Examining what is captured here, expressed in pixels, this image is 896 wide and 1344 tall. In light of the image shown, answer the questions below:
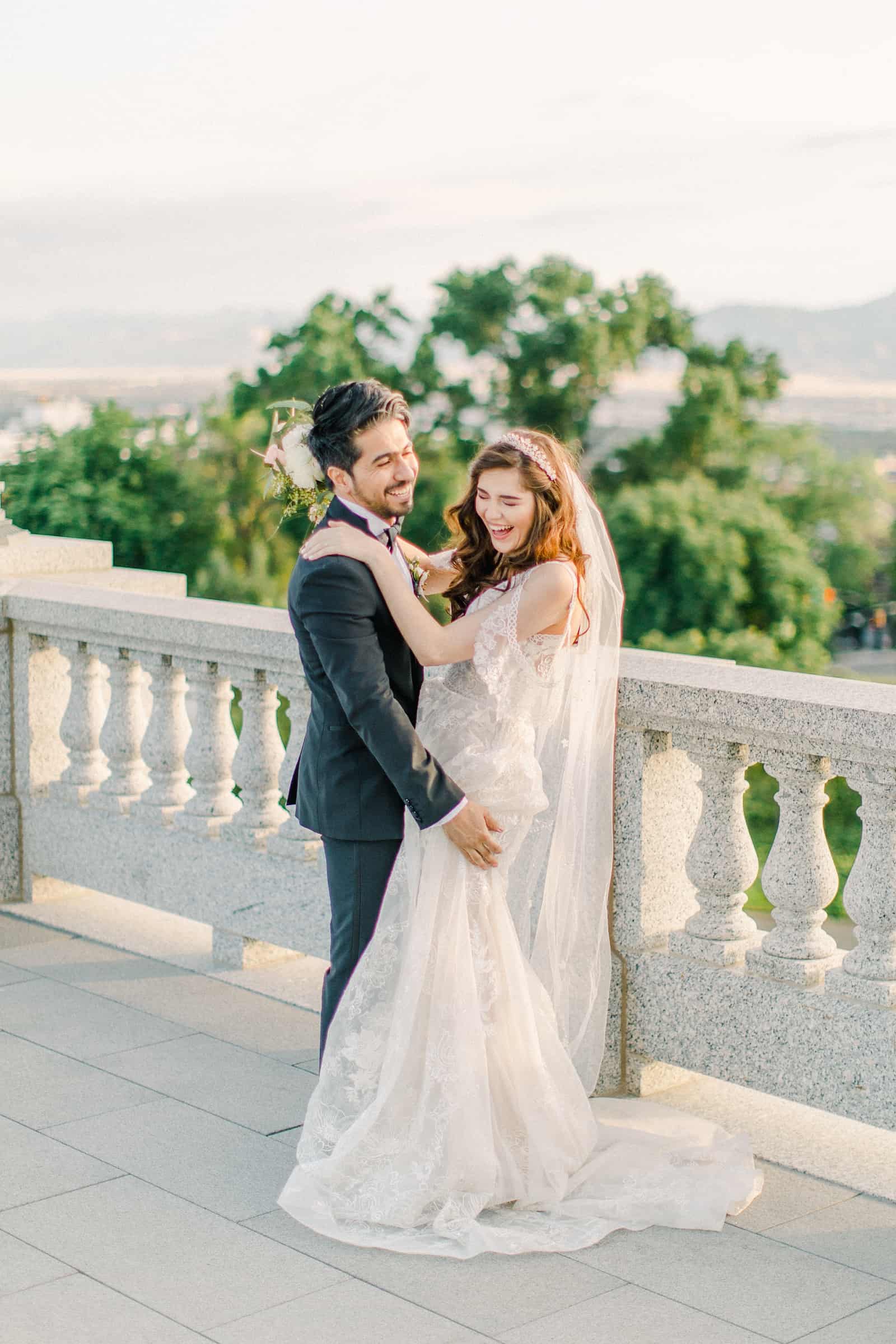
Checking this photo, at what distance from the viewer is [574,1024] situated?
4.06 m

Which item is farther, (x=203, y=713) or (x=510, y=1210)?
(x=203, y=713)

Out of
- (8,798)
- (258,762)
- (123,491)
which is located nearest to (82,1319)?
(258,762)

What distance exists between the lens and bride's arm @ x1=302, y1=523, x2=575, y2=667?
11.8ft

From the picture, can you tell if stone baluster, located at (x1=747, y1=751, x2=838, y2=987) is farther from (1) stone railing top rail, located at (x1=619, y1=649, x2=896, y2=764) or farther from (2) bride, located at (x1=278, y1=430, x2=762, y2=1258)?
(2) bride, located at (x1=278, y1=430, x2=762, y2=1258)

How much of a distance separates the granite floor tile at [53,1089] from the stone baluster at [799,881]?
5.69 ft

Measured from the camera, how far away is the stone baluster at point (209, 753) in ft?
17.7

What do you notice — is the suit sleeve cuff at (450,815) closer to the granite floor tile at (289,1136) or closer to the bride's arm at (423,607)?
the bride's arm at (423,607)

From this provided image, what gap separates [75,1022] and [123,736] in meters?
1.18

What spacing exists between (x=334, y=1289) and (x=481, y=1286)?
299 mm

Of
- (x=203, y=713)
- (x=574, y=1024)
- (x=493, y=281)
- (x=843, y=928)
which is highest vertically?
(x=493, y=281)

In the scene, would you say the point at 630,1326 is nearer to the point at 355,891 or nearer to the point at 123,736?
the point at 355,891

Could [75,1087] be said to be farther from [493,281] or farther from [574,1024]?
[493,281]

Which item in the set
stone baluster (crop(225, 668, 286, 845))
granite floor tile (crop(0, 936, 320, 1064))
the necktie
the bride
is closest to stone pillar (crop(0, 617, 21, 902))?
granite floor tile (crop(0, 936, 320, 1064))

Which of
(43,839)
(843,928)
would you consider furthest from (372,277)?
(43,839)
